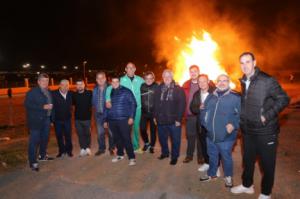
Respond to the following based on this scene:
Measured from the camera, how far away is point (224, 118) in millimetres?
4820

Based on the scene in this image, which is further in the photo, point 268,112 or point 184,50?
point 184,50

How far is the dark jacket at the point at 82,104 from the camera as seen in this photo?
711 centimetres

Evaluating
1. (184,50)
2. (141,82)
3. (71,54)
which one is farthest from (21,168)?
(71,54)

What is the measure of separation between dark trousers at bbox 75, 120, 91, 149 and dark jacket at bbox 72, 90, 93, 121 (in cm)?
11

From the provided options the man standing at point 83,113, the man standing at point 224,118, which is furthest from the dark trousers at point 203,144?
the man standing at point 83,113

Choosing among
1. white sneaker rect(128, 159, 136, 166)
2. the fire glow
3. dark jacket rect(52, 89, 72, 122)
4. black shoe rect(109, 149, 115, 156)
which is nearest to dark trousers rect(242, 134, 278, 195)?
white sneaker rect(128, 159, 136, 166)

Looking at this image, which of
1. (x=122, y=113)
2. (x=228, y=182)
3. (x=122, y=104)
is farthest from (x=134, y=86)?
(x=228, y=182)

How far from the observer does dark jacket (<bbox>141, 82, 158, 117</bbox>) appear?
22.8ft

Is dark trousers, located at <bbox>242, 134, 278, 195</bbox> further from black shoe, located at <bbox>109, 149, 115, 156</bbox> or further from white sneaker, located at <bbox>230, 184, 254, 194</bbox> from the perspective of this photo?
black shoe, located at <bbox>109, 149, 115, 156</bbox>

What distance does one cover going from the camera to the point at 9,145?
8203mm

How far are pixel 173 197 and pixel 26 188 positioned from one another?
262 cm

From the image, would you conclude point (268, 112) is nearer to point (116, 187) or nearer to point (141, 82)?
point (116, 187)

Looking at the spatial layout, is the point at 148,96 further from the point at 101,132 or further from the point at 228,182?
the point at 228,182

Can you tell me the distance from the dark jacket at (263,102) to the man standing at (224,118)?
0.48 metres
